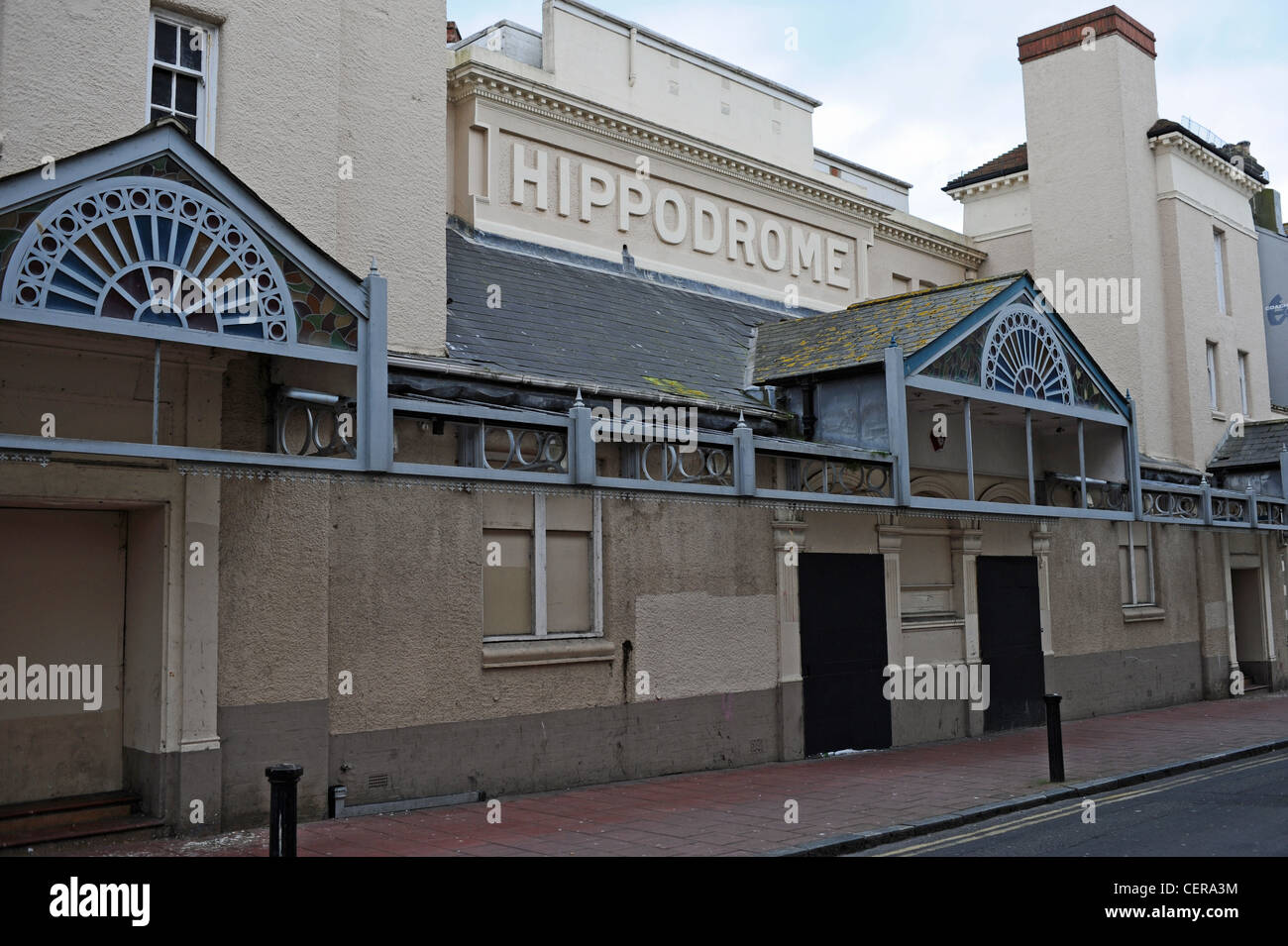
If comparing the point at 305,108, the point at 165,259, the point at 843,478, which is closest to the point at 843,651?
the point at 843,478

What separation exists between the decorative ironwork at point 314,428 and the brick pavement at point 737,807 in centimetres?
313

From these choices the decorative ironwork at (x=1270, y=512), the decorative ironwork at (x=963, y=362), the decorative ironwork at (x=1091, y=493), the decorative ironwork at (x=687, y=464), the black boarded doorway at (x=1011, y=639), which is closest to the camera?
the decorative ironwork at (x=687, y=464)

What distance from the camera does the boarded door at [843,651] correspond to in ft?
48.0

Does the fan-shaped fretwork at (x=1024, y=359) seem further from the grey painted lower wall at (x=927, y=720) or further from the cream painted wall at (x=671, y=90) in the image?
the cream painted wall at (x=671, y=90)

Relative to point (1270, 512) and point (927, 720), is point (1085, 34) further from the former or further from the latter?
point (927, 720)

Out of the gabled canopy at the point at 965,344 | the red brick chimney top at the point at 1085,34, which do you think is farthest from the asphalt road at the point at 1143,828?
the red brick chimney top at the point at 1085,34

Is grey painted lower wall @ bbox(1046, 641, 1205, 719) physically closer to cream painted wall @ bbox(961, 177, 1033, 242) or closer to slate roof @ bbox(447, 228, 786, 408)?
slate roof @ bbox(447, 228, 786, 408)

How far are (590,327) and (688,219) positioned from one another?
4414 mm

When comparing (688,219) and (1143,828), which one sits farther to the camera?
(688,219)

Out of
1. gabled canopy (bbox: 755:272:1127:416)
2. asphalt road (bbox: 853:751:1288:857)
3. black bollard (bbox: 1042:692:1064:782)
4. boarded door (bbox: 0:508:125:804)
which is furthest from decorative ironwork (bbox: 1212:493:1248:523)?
boarded door (bbox: 0:508:125:804)

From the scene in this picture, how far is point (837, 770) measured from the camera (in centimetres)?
1316

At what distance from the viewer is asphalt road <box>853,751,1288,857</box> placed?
8.73 metres

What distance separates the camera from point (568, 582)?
1241cm
